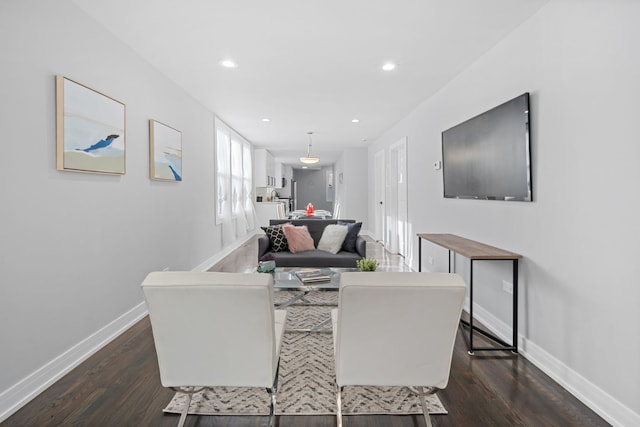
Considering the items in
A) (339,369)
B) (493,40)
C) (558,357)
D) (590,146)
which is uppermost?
(493,40)

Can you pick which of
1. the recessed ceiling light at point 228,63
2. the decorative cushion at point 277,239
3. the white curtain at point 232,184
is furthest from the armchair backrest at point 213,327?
the white curtain at point 232,184

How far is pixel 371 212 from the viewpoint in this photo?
30.9ft

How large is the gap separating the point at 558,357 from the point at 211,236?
15.6ft

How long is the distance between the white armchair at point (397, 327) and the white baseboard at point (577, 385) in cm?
99

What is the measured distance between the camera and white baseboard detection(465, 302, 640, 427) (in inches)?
70.6

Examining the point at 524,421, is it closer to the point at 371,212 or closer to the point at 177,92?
the point at 177,92

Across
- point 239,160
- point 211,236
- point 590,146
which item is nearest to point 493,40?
point 590,146

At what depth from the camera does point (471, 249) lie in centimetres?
292

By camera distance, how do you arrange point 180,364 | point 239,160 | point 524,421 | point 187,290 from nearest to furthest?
1. point 187,290
2. point 180,364
3. point 524,421
4. point 239,160

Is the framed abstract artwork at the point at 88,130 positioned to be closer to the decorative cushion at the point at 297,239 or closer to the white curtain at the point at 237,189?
the decorative cushion at the point at 297,239

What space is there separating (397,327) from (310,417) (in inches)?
29.9

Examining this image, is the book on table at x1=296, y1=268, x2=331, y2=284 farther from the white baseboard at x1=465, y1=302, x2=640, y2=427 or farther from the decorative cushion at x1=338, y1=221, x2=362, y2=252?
the white baseboard at x1=465, y1=302, x2=640, y2=427

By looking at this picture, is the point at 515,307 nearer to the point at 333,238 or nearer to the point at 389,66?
the point at 333,238

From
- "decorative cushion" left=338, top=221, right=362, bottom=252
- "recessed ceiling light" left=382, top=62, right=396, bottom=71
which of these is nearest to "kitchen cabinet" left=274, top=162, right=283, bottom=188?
"decorative cushion" left=338, top=221, right=362, bottom=252
